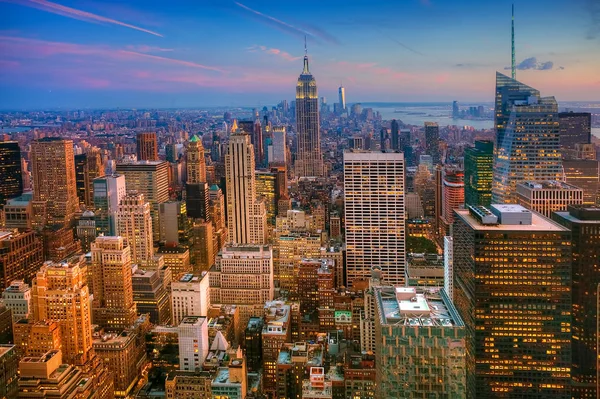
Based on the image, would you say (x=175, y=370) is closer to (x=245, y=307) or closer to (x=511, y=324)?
(x=245, y=307)

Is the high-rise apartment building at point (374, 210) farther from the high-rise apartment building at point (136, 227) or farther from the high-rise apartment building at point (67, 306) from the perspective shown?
the high-rise apartment building at point (67, 306)

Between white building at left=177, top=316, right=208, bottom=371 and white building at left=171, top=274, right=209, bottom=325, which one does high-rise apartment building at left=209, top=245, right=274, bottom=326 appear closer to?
white building at left=171, top=274, right=209, bottom=325

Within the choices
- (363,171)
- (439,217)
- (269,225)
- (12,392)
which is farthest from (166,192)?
(12,392)

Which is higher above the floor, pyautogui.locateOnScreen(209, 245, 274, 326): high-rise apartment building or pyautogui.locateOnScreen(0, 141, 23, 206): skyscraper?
pyautogui.locateOnScreen(0, 141, 23, 206): skyscraper

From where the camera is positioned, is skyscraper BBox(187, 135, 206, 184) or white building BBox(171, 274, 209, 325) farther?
skyscraper BBox(187, 135, 206, 184)

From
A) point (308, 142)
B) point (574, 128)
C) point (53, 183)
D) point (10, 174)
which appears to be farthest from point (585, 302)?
point (308, 142)

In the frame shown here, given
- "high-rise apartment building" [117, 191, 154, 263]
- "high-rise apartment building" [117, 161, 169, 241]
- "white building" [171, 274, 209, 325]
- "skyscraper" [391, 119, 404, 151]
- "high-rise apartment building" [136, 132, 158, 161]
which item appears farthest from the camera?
"high-rise apartment building" [117, 161, 169, 241]

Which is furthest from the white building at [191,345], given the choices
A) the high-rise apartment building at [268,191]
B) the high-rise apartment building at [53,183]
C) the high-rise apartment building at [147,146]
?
the high-rise apartment building at [268,191]

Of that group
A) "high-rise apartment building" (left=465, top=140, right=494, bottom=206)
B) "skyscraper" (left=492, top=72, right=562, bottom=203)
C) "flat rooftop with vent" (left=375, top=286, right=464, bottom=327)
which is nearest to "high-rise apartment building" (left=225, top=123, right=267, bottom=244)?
"high-rise apartment building" (left=465, top=140, right=494, bottom=206)
